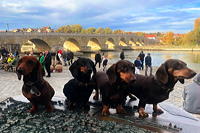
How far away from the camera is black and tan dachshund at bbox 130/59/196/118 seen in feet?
10.4

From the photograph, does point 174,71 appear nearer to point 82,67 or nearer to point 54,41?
point 82,67

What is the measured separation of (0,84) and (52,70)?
4.93 m

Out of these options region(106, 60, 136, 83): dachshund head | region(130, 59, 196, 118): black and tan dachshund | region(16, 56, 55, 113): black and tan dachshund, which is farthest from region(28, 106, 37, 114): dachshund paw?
region(130, 59, 196, 118): black and tan dachshund

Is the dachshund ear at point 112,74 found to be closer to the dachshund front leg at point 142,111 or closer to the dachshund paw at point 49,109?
the dachshund front leg at point 142,111

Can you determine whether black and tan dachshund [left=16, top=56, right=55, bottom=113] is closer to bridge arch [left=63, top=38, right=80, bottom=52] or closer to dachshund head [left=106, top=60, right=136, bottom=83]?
dachshund head [left=106, top=60, right=136, bottom=83]

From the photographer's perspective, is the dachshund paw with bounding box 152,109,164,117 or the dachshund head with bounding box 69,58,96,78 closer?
the dachshund head with bounding box 69,58,96,78

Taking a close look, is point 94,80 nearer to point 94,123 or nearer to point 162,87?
point 94,123

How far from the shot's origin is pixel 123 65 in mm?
3275

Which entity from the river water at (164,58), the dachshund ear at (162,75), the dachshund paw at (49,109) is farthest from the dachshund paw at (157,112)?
the river water at (164,58)

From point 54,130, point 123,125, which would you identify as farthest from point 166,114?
point 54,130

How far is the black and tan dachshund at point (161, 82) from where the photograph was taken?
125 inches

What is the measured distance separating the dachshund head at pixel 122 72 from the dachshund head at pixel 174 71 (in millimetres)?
391

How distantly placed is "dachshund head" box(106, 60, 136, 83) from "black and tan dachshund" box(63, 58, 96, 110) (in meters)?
0.35

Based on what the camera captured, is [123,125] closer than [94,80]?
Yes
